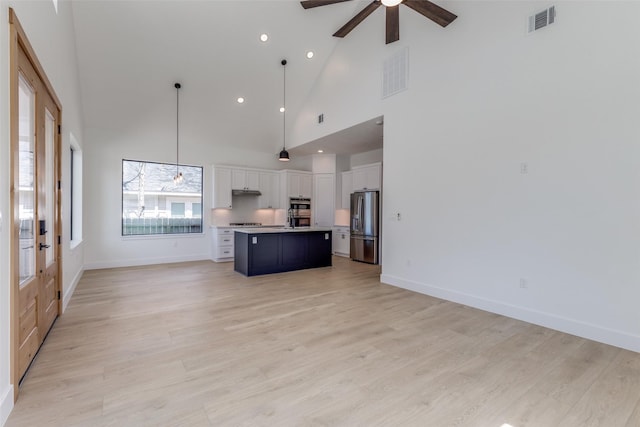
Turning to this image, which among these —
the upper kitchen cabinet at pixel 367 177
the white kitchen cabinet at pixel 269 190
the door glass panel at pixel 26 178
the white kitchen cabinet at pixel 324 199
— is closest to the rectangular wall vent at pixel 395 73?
the upper kitchen cabinet at pixel 367 177

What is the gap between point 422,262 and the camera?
4723 millimetres

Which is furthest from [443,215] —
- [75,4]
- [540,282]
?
[75,4]

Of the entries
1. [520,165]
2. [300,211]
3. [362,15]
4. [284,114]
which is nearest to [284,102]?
[284,114]

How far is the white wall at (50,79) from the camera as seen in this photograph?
1.79 meters

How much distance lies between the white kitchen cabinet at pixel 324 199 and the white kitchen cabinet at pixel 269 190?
112 centimetres

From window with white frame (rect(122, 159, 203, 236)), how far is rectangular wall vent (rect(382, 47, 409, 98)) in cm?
505

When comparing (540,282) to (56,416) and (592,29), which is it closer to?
(592,29)

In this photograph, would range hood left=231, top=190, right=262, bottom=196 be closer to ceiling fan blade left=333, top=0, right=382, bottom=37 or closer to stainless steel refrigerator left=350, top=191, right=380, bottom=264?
stainless steel refrigerator left=350, top=191, right=380, bottom=264

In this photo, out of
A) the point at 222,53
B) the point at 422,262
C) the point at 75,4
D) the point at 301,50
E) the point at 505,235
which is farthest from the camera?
the point at 301,50

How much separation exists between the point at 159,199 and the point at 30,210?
4878 millimetres

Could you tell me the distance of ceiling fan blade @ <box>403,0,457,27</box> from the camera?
128 inches

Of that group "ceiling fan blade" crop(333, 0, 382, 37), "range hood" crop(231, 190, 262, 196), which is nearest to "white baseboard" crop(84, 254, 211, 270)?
"range hood" crop(231, 190, 262, 196)

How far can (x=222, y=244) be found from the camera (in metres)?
7.50

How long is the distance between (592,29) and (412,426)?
4053 mm
